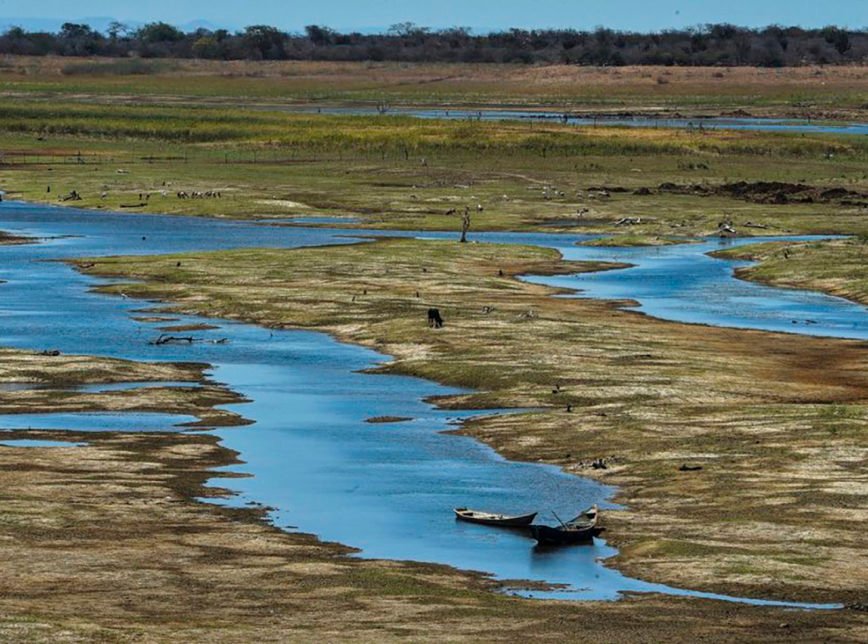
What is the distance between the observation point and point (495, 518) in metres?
39.5

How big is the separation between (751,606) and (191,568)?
34.1 feet

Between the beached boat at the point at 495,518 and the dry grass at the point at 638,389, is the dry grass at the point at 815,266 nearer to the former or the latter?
the dry grass at the point at 638,389

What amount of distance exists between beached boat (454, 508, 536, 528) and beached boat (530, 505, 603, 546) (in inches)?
19.3

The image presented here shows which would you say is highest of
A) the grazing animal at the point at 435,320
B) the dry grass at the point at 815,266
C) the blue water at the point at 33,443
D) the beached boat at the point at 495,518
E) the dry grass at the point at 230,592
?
the dry grass at the point at 230,592

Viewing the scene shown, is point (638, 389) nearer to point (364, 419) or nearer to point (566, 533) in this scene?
point (364, 419)

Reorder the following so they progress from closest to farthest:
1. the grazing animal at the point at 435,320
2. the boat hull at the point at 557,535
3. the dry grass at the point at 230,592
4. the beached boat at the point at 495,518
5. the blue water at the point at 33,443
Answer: the dry grass at the point at 230,592 < the boat hull at the point at 557,535 < the beached boat at the point at 495,518 < the blue water at the point at 33,443 < the grazing animal at the point at 435,320

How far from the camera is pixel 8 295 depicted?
7919 centimetres

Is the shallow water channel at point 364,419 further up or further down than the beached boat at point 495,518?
further down

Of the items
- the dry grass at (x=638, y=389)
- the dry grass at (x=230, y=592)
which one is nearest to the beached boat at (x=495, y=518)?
the dry grass at (x=638, y=389)

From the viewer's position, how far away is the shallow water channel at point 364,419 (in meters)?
38.5

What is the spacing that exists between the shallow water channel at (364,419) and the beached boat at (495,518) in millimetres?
237

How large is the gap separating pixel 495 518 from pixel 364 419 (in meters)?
13.8

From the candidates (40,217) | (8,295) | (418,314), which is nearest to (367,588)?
(418,314)

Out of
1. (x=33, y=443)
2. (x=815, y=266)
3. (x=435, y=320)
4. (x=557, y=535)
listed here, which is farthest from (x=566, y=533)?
(x=815, y=266)
